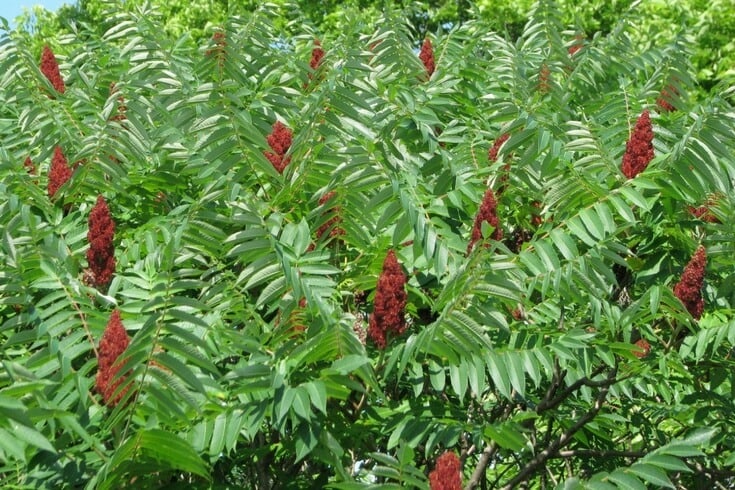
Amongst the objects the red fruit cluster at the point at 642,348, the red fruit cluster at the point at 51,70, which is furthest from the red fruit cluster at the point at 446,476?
the red fruit cluster at the point at 51,70

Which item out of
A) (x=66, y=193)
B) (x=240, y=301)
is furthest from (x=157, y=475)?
(x=66, y=193)

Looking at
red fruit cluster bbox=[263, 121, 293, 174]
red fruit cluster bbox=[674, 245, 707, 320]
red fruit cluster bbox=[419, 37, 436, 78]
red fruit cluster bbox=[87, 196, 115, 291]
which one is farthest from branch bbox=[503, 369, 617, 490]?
red fruit cluster bbox=[419, 37, 436, 78]

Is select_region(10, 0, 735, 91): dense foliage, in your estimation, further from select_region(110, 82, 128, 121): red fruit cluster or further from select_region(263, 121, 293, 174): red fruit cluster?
select_region(263, 121, 293, 174): red fruit cluster

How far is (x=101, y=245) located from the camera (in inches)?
171

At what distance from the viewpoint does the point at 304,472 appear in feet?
16.0

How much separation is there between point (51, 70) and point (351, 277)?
229 cm

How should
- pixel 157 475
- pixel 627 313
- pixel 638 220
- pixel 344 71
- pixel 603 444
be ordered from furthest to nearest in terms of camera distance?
pixel 603 444
pixel 344 71
pixel 638 220
pixel 627 313
pixel 157 475

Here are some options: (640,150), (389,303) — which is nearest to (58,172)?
(389,303)

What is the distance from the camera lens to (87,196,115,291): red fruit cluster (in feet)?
14.2

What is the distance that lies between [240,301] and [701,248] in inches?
64.0

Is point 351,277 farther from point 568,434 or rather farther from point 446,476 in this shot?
point 446,476

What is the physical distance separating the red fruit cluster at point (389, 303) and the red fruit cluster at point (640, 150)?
3.77 ft

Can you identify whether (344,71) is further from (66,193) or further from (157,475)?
(157,475)

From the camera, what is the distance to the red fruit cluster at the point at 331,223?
4.43m
